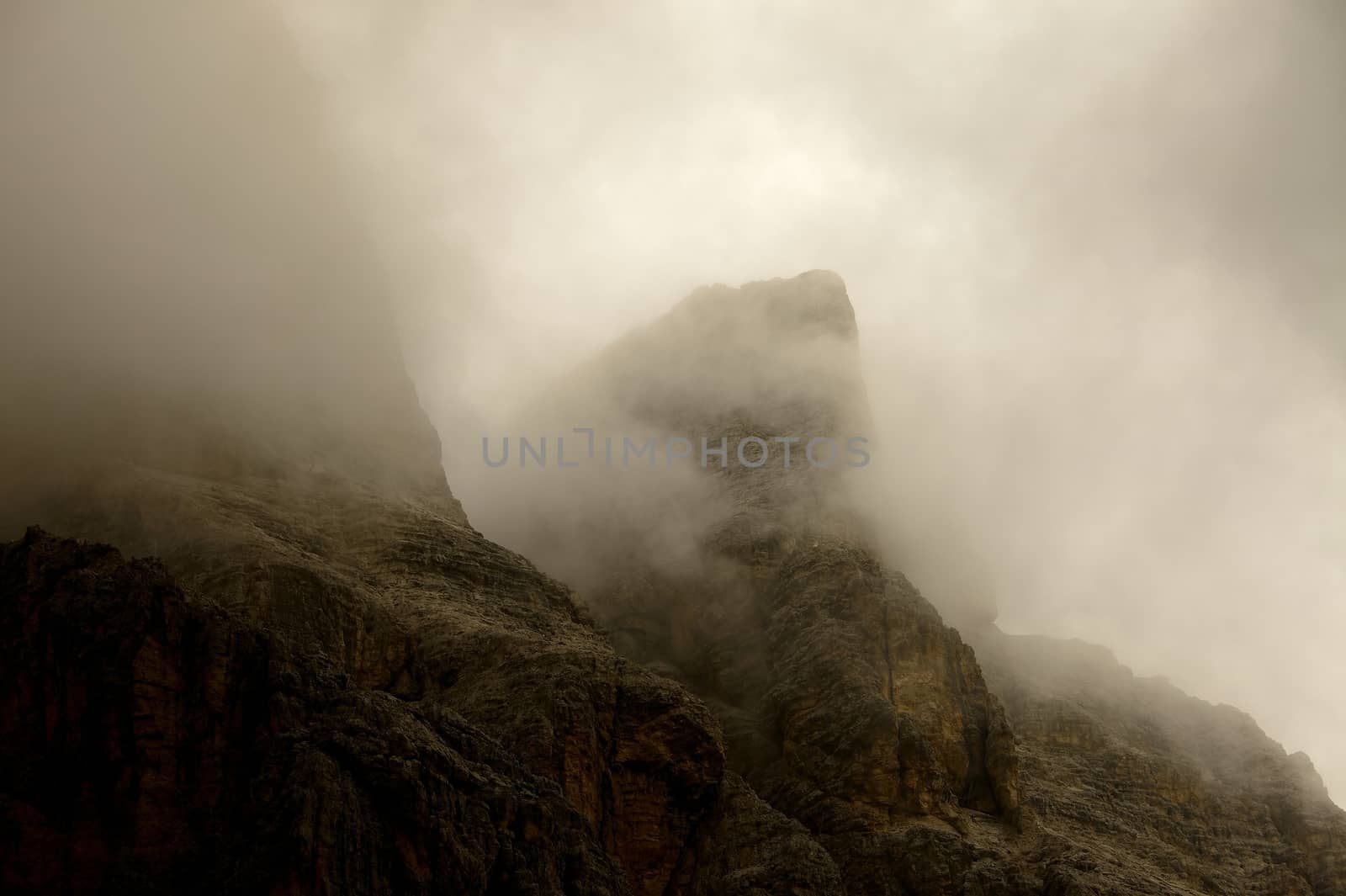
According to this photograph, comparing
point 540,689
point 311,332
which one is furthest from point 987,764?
point 311,332

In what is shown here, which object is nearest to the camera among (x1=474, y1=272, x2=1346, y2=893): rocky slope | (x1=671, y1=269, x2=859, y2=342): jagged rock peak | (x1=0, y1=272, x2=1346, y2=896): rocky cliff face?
(x1=0, y1=272, x2=1346, y2=896): rocky cliff face

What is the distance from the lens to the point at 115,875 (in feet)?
131

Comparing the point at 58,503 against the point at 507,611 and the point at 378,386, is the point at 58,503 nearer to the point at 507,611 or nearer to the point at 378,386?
the point at 507,611

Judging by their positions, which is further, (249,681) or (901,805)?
(901,805)

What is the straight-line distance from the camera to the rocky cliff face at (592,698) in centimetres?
4278

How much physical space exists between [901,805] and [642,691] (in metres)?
21.4

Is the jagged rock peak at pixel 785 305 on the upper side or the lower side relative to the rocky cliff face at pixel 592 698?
upper

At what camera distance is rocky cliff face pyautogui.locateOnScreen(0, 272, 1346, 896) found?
42.8 meters

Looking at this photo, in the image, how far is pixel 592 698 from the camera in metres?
67.6

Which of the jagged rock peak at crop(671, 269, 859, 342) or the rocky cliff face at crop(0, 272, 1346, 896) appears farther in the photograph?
the jagged rock peak at crop(671, 269, 859, 342)

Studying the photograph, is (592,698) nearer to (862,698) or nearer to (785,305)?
(862,698)

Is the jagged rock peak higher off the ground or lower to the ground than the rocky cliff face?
higher

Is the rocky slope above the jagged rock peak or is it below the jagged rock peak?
below

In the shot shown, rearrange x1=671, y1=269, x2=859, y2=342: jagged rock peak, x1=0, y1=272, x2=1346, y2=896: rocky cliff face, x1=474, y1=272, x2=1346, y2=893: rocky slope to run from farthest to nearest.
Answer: x1=671, y1=269, x2=859, y2=342: jagged rock peak, x1=474, y1=272, x2=1346, y2=893: rocky slope, x1=0, y1=272, x2=1346, y2=896: rocky cliff face
